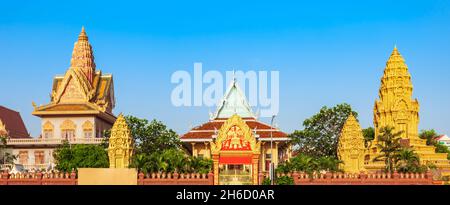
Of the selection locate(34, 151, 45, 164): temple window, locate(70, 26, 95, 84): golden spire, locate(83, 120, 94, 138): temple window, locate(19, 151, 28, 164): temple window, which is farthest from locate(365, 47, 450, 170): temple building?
locate(19, 151, 28, 164): temple window

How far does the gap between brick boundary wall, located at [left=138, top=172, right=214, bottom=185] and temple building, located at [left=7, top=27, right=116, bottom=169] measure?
22.7 meters

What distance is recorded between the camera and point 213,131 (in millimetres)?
62625

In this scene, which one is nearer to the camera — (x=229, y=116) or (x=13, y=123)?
(x=229, y=116)

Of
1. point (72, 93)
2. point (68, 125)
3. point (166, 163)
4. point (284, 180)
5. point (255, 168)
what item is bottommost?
point (284, 180)

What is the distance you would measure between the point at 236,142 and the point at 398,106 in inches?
797

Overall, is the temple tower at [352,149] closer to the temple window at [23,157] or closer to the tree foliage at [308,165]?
the tree foliage at [308,165]

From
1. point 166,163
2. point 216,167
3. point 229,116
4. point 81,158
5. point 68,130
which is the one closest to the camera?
point 166,163

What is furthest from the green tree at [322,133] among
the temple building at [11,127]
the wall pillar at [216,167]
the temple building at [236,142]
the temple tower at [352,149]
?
the temple building at [11,127]

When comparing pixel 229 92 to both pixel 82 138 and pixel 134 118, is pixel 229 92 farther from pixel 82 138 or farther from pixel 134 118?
pixel 82 138

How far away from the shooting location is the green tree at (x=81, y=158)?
54094mm

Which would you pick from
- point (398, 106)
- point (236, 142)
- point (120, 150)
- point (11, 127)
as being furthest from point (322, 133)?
point (11, 127)

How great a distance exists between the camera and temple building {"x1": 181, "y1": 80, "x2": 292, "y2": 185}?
160 ft

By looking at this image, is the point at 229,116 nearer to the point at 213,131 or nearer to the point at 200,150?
the point at 213,131

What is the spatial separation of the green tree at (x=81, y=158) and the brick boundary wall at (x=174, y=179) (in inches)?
402
